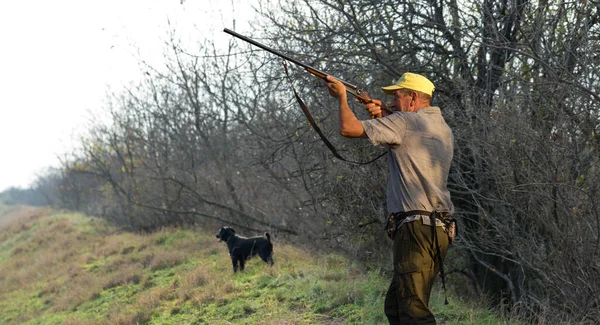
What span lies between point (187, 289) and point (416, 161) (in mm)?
6755

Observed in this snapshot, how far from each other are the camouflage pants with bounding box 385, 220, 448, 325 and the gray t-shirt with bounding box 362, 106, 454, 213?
165 millimetres

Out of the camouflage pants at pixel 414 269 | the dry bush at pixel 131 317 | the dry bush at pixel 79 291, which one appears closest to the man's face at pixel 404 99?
the camouflage pants at pixel 414 269

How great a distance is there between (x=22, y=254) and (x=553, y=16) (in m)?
26.2

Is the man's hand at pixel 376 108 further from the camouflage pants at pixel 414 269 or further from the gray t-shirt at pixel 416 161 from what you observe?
the camouflage pants at pixel 414 269

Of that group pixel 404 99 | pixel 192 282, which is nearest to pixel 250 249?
pixel 192 282

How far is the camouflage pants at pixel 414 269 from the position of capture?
412 centimetres

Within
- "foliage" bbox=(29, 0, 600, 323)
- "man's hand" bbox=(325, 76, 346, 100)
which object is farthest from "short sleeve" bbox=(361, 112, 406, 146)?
"foliage" bbox=(29, 0, 600, 323)

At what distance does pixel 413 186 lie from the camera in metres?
4.27

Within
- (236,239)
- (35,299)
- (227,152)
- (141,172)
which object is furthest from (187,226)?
(236,239)

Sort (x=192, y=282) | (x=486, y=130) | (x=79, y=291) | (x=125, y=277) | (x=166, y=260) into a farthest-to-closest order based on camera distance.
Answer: (x=166, y=260), (x=79, y=291), (x=125, y=277), (x=192, y=282), (x=486, y=130)

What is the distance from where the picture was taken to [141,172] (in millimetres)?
27047

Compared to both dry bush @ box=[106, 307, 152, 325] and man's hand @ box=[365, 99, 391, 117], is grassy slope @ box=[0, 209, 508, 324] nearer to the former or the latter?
dry bush @ box=[106, 307, 152, 325]

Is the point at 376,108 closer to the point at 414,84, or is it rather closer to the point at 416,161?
the point at 414,84

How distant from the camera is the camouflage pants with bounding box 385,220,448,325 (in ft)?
13.5
